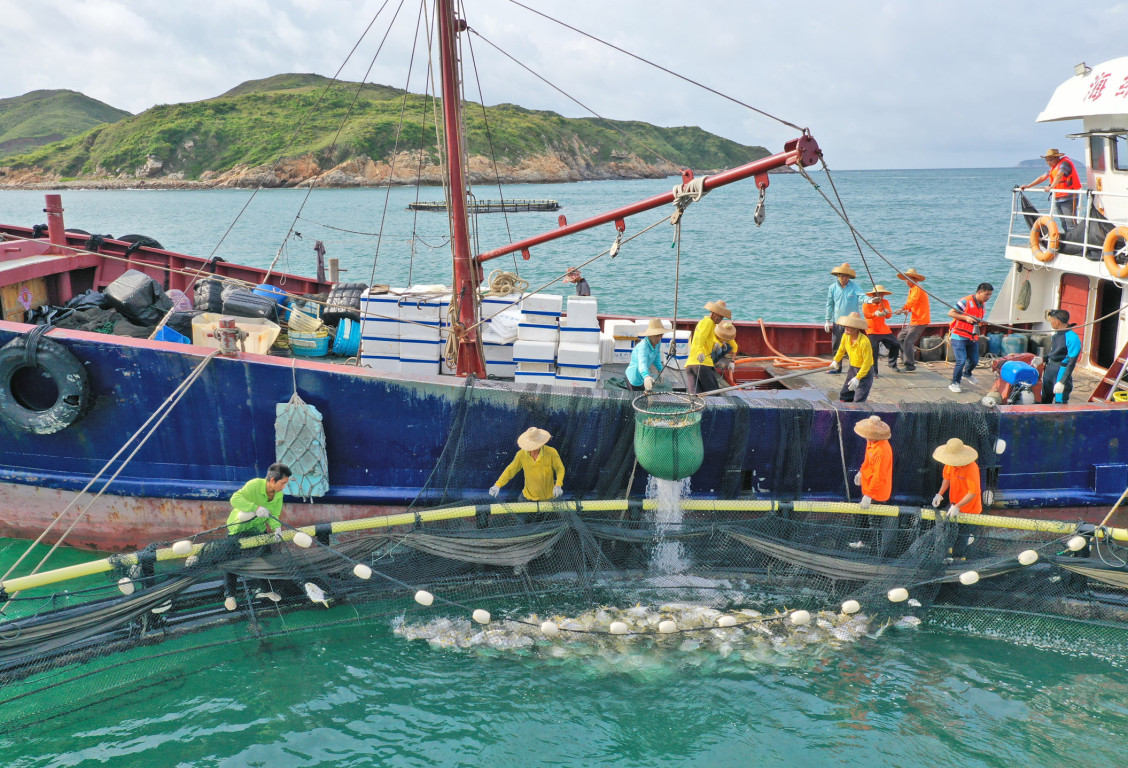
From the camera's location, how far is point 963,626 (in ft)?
26.1

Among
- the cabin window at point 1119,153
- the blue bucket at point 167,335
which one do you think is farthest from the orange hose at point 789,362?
the blue bucket at point 167,335

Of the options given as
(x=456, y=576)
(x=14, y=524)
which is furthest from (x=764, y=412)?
(x=14, y=524)

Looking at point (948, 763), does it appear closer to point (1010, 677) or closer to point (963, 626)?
point (1010, 677)

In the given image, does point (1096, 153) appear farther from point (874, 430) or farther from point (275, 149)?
point (275, 149)

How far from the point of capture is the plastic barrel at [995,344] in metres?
11.8

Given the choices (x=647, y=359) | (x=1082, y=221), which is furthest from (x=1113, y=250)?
(x=647, y=359)

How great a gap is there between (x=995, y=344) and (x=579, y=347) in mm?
6324

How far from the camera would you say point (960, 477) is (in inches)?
324

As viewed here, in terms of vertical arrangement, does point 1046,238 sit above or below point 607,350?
above

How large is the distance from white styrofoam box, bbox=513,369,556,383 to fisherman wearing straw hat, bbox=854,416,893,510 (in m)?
3.44

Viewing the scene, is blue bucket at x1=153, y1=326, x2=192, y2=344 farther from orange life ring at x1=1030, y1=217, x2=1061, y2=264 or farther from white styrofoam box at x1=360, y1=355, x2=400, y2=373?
orange life ring at x1=1030, y1=217, x2=1061, y2=264

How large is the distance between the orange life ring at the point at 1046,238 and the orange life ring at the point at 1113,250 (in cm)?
127

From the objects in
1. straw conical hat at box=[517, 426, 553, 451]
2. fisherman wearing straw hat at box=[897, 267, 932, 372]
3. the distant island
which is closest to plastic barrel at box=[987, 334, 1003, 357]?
fisherman wearing straw hat at box=[897, 267, 932, 372]

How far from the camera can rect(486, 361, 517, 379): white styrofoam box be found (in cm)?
1040
